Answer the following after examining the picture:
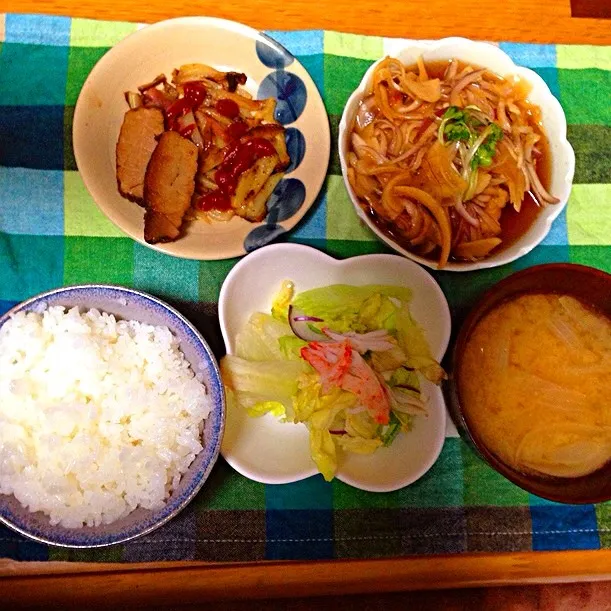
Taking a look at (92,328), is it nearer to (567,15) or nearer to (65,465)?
(65,465)

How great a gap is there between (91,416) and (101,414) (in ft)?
0.10

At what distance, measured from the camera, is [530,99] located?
1.93 m

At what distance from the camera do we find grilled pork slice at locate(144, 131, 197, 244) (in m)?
1.71

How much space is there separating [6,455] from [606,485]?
1646 millimetres

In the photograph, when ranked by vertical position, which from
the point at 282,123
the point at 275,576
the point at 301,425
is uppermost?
the point at 282,123

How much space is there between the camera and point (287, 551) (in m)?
1.77

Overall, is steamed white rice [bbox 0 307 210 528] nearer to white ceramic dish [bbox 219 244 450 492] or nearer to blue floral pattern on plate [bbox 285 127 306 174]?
white ceramic dish [bbox 219 244 450 492]

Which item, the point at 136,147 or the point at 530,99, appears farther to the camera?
the point at 530,99

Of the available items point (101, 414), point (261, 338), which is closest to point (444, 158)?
point (261, 338)

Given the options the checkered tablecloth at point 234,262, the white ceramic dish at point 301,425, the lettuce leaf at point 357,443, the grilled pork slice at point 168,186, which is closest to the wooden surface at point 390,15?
the checkered tablecloth at point 234,262

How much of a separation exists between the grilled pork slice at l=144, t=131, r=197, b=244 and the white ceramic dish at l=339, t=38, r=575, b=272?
19.0 inches

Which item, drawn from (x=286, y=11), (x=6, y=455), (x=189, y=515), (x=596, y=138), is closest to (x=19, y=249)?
(x=6, y=455)

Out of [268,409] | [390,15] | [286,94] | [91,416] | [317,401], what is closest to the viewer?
[91,416]

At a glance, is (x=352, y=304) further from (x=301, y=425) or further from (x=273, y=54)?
(x=273, y=54)
